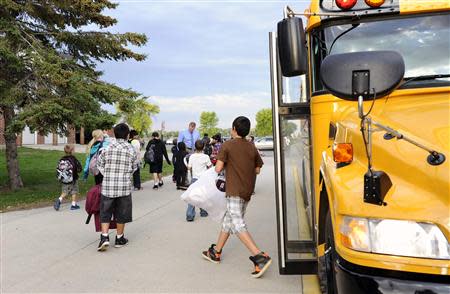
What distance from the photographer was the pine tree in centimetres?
1064

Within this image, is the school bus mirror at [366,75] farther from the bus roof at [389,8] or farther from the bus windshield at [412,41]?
the bus roof at [389,8]

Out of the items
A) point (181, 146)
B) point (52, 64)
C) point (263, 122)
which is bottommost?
point (181, 146)

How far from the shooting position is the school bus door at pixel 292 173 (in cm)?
419

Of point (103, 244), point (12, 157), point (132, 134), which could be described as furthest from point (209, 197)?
point (12, 157)

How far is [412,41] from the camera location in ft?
11.9

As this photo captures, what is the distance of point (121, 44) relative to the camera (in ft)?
43.5

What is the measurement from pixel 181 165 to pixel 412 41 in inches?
361

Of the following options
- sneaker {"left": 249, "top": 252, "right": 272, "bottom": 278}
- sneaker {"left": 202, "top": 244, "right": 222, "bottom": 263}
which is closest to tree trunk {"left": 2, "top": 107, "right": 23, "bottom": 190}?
sneaker {"left": 202, "top": 244, "right": 222, "bottom": 263}

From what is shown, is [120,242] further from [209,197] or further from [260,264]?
[260,264]

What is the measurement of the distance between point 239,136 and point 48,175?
12.9 m

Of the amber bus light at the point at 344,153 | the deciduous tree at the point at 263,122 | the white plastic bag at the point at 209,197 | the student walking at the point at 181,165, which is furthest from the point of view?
the deciduous tree at the point at 263,122

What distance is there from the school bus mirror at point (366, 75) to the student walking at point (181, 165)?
29.6ft

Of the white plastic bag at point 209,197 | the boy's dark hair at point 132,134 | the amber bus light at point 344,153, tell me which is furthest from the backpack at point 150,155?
the amber bus light at point 344,153

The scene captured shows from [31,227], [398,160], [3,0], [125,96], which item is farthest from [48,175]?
[398,160]
